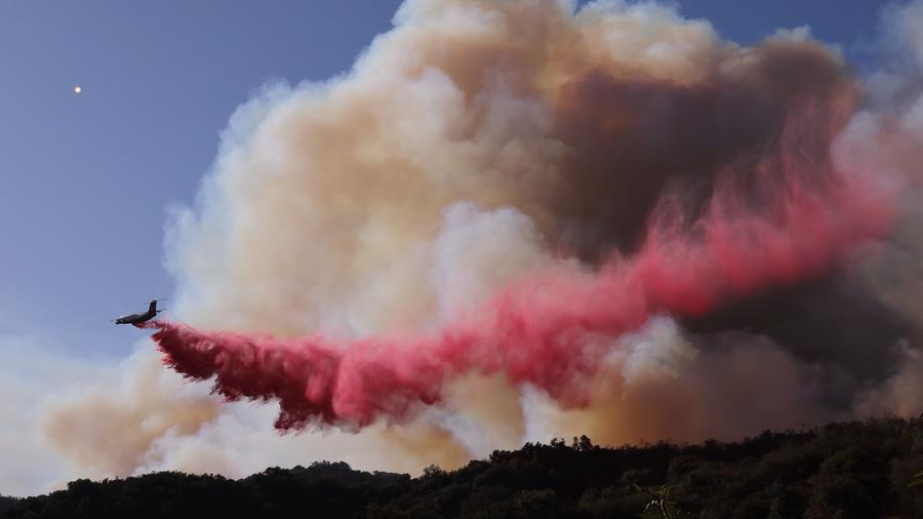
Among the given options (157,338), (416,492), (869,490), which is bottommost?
(869,490)

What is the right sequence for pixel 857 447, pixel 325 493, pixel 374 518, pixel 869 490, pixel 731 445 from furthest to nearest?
1. pixel 325 493
2. pixel 731 445
3. pixel 374 518
4. pixel 857 447
5. pixel 869 490

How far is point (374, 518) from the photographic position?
268ft

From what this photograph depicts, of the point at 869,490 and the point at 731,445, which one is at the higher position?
the point at 731,445

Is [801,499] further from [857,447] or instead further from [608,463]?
[608,463]

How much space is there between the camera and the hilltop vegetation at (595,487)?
223 feet

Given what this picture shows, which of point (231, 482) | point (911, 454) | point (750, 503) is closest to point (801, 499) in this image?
point (750, 503)

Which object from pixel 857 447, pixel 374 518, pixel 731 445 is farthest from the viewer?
pixel 731 445

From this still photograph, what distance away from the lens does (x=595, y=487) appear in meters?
88.9

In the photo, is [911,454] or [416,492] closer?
[911,454]

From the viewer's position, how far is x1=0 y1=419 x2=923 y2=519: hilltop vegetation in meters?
67.9

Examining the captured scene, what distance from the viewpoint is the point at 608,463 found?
95000 mm

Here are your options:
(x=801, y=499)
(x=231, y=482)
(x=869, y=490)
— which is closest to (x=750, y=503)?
(x=801, y=499)

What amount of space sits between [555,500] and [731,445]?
23.2 metres

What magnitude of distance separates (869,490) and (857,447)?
8.67 meters
